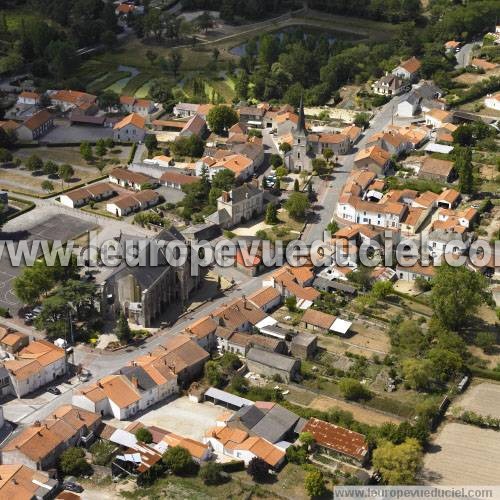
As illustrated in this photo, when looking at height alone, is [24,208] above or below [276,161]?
below

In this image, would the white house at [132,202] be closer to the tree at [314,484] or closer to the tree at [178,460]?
the tree at [178,460]

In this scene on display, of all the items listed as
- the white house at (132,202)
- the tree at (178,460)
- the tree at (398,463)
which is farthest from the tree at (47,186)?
the tree at (398,463)

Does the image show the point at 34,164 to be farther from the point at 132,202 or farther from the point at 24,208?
the point at 132,202

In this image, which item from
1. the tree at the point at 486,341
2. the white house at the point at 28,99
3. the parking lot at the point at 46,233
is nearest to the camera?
the tree at the point at 486,341

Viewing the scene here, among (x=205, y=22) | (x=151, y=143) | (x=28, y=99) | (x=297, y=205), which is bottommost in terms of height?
(x=297, y=205)

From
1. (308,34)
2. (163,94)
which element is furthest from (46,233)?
(308,34)

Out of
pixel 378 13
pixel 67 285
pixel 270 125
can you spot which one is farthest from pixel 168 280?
pixel 378 13

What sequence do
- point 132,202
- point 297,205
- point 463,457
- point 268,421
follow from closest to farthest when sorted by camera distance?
point 463,457
point 268,421
point 297,205
point 132,202

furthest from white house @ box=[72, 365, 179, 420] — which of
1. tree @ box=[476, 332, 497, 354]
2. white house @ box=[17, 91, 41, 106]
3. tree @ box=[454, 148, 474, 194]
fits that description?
white house @ box=[17, 91, 41, 106]

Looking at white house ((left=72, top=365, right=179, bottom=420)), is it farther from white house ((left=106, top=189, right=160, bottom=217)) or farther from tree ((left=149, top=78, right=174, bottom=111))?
tree ((left=149, top=78, right=174, bottom=111))
